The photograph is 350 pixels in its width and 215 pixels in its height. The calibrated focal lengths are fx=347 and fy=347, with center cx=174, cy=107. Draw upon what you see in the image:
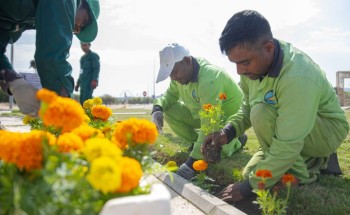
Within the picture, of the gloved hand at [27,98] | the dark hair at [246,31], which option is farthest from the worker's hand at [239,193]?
the gloved hand at [27,98]

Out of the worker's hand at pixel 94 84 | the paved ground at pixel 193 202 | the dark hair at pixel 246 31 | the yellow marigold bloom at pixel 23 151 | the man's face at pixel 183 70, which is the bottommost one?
the paved ground at pixel 193 202

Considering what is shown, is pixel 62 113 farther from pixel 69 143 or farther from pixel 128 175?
pixel 128 175

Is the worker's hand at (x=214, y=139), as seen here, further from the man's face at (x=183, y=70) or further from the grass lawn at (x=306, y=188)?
the man's face at (x=183, y=70)

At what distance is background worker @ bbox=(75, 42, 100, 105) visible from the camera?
8.78 metres

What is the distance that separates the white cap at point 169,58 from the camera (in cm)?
399

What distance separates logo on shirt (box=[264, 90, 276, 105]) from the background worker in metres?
6.57

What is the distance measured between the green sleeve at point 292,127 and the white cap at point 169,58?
5.71 feet

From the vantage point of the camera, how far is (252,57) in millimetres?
2646

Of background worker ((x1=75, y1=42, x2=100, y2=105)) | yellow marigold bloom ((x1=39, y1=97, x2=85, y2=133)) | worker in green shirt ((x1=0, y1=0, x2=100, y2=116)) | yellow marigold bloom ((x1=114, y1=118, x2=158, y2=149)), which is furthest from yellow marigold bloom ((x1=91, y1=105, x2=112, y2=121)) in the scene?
background worker ((x1=75, y1=42, x2=100, y2=105))

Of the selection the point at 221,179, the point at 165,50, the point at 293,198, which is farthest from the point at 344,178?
the point at 165,50

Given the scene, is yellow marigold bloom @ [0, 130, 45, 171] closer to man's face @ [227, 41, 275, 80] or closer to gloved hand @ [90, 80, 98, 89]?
man's face @ [227, 41, 275, 80]

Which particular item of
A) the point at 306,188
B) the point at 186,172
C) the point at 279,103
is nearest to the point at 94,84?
the point at 186,172

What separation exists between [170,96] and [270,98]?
2.39m

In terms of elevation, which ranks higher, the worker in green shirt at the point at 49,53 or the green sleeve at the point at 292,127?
the worker in green shirt at the point at 49,53
